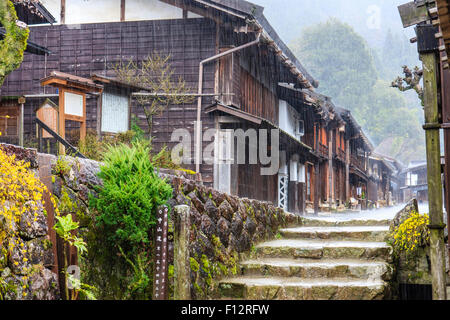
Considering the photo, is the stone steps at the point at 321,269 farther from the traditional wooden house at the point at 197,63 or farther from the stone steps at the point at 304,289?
the traditional wooden house at the point at 197,63

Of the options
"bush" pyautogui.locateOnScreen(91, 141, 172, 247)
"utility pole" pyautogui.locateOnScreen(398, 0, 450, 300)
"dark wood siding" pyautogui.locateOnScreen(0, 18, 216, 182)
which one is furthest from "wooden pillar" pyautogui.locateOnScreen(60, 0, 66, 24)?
"utility pole" pyautogui.locateOnScreen(398, 0, 450, 300)

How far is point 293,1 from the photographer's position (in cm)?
12088

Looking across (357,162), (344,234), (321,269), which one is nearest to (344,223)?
(344,234)

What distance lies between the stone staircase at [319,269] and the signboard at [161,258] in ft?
7.64

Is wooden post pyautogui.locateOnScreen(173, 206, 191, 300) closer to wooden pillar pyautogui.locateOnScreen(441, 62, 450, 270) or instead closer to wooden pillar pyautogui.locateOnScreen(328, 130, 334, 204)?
wooden pillar pyautogui.locateOnScreen(441, 62, 450, 270)

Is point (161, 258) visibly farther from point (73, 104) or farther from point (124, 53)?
point (124, 53)

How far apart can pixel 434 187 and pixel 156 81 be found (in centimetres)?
1032

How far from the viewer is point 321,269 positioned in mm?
8469

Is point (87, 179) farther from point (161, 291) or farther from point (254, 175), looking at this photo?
point (254, 175)

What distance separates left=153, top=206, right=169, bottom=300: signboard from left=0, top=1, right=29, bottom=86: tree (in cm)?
240

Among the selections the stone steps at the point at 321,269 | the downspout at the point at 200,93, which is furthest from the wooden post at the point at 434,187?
the downspout at the point at 200,93

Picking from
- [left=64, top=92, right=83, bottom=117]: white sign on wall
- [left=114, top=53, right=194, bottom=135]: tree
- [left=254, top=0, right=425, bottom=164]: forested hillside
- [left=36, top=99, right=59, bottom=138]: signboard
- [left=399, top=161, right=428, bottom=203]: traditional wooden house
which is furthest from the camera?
[left=254, top=0, right=425, bottom=164]: forested hillside

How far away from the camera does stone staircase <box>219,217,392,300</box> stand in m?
7.59
